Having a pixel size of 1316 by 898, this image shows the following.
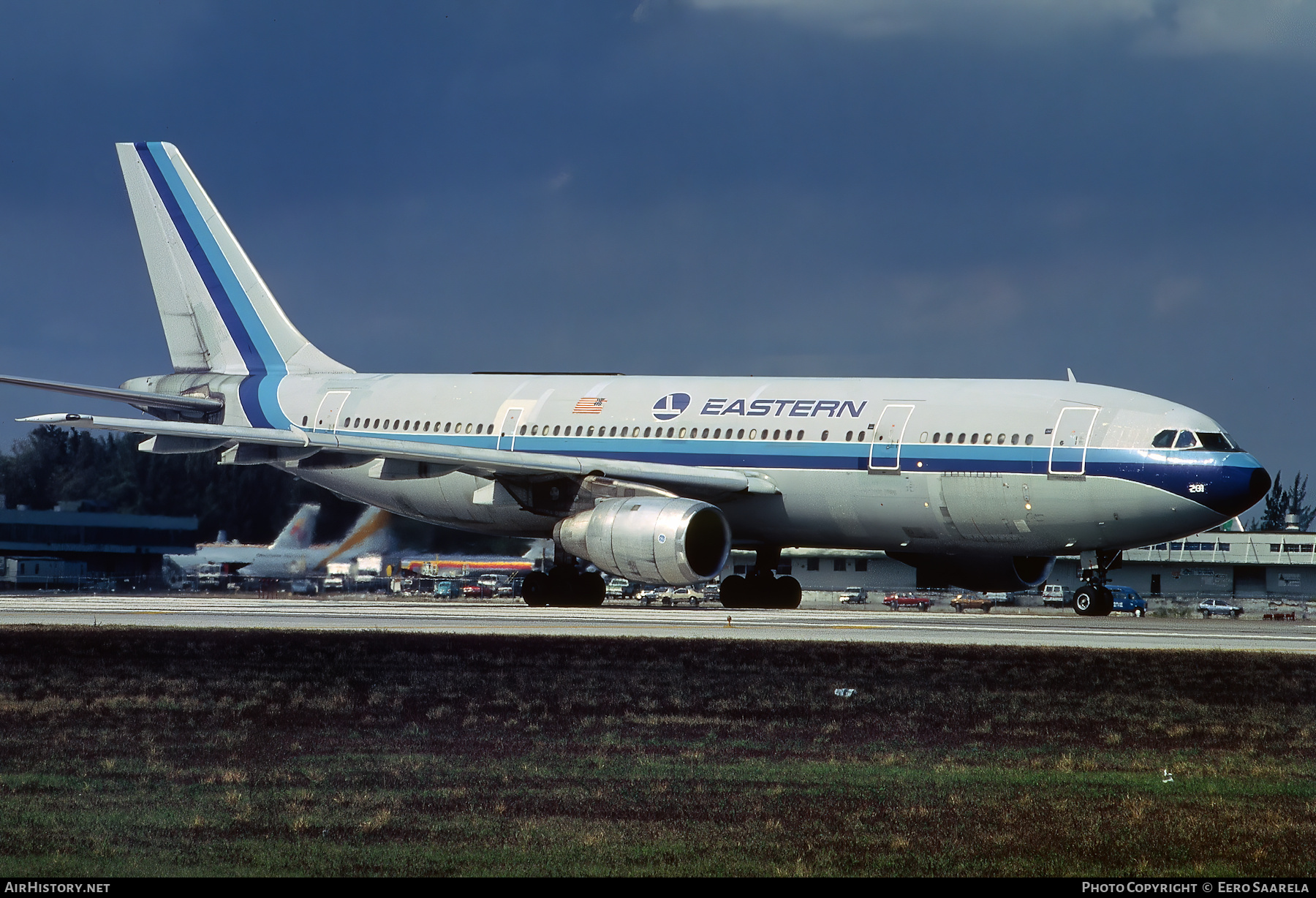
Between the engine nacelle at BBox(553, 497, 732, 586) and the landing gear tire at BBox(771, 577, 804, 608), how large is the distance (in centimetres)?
525

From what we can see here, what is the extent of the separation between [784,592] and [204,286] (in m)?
16.0

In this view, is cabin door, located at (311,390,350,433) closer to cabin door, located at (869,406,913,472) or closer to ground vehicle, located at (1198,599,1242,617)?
cabin door, located at (869,406,913,472)

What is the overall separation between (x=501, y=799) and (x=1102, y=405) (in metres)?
19.2

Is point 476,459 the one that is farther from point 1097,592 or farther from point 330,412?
point 1097,592

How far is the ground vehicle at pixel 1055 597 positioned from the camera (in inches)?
2217

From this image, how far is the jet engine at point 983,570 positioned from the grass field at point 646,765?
10.9 m

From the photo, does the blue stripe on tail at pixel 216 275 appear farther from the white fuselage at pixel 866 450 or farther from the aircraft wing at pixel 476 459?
the aircraft wing at pixel 476 459

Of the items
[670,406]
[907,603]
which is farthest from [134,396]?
[907,603]

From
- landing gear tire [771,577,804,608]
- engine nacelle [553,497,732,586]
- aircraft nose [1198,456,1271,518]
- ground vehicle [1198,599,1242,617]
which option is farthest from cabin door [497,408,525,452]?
ground vehicle [1198,599,1242,617]

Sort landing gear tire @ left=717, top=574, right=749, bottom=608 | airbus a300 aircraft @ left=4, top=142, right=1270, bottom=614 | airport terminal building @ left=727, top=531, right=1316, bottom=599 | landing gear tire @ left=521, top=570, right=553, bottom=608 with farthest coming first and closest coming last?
1. airport terminal building @ left=727, top=531, right=1316, bottom=599
2. landing gear tire @ left=717, top=574, right=749, bottom=608
3. landing gear tire @ left=521, top=570, right=553, bottom=608
4. airbus a300 aircraft @ left=4, top=142, right=1270, bottom=614

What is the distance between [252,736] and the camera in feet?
37.0

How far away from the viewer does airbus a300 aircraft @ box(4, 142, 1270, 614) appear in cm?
2520

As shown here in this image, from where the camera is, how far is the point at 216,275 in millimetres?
35875
